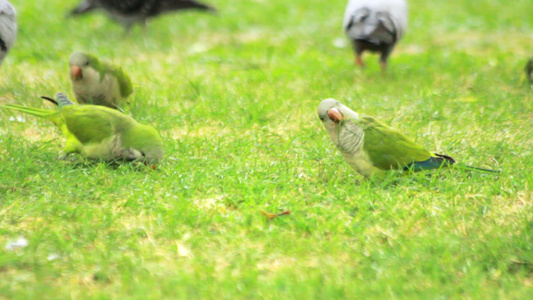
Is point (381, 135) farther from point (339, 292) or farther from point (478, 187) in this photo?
point (339, 292)

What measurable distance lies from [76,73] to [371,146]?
2235 mm

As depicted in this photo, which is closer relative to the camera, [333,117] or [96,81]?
[333,117]

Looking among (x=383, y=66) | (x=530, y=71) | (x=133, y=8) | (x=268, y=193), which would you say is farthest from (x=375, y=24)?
(x=133, y=8)

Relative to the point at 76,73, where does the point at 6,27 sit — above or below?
above

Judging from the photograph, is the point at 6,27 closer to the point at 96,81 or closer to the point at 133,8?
the point at 96,81

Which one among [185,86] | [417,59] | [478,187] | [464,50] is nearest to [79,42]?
[185,86]

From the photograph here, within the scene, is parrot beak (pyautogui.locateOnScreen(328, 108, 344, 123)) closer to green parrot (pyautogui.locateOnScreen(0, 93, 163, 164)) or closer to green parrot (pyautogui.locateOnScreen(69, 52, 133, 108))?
green parrot (pyautogui.locateOnScreen(0, 93, 163, 164))

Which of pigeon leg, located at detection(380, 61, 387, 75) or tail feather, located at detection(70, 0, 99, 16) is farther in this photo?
tail feather, located at detection(70, 0, 99, 16)

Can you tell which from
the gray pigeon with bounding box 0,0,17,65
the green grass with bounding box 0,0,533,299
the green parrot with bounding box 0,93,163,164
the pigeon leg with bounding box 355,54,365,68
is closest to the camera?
the green grass with bounding box 0,0,533,299

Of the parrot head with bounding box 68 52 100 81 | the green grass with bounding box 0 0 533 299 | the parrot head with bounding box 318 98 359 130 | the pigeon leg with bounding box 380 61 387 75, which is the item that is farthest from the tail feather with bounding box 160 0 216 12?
the parrot head with bounding box 318 98 359 130

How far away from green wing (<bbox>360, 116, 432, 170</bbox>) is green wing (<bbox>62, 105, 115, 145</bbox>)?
1.55 meters

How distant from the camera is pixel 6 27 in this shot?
15.4 feet

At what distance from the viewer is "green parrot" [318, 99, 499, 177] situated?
139 inches

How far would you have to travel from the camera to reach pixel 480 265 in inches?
109
